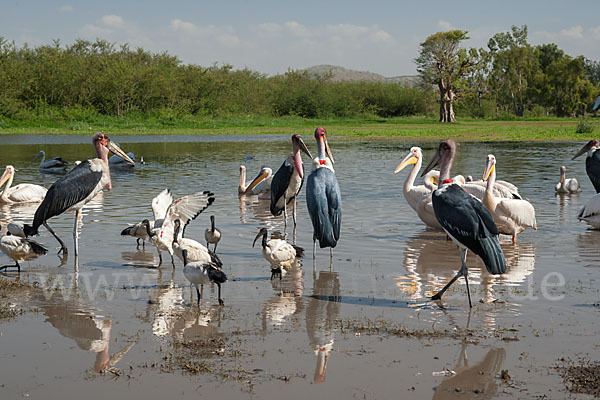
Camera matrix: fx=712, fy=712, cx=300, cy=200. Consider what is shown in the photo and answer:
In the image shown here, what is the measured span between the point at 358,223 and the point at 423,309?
492cm

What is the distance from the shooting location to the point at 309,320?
5852 millimetres

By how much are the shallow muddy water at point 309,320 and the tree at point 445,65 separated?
168 ft

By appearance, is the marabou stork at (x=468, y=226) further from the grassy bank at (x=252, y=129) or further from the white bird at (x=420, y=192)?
the grassy bank at (x=252, y=129)

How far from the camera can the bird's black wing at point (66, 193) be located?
8.53m

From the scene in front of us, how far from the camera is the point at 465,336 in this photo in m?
5.34

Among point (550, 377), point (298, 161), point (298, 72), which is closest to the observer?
point (550, 377)

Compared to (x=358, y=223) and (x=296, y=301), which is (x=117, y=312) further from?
(x=358, y=223)

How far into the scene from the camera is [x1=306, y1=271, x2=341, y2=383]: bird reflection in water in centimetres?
492

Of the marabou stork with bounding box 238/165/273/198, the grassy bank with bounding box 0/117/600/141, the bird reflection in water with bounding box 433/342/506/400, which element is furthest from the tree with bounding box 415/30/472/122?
the bird reflection in water with bounding box 433/342/506/400

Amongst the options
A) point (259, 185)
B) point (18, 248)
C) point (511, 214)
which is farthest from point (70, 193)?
point (259, 185)

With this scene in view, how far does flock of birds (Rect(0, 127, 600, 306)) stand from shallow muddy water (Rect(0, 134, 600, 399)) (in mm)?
271

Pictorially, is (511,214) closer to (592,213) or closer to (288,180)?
(592,213)

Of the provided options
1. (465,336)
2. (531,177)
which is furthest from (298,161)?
(531,177)

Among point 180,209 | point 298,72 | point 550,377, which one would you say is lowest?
point 550,377
